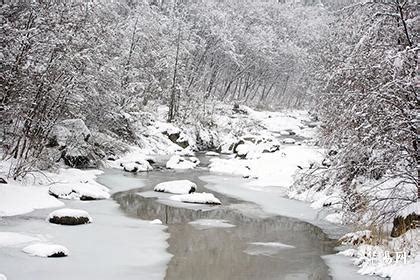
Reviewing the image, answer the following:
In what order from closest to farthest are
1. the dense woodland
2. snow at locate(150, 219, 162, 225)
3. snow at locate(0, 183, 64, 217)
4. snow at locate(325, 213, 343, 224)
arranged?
1. the dense woodland
2. snow at locate(0, 183, 64, 217)
3. snow at locate(150, 219, 162, 225)
4. snow at locate(325, 213, 343, 224)

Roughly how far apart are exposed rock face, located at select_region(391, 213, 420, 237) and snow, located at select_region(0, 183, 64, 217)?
8331 millimetres

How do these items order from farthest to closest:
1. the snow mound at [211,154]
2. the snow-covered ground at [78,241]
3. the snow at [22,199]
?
the snow mound at [211,154]
the snow at [22,199]
the snow-covered ground at [78,241]

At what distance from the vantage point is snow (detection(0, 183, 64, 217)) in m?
11.5

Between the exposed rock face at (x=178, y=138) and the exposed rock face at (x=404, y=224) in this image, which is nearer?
the exposed rock face at (x=404, y=224)

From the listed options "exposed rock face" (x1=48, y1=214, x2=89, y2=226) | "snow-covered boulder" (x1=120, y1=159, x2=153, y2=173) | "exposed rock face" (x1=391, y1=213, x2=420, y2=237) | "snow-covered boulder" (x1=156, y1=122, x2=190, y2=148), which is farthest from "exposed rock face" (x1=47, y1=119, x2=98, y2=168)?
"exposed rock face" (x1=391, y1=213, x2=420, y2=237)

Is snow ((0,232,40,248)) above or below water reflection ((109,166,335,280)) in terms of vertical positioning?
above

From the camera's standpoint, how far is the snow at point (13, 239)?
861 centimetres

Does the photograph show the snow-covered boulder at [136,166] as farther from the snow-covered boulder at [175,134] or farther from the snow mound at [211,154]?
the snow-covered boulder at [175,134]

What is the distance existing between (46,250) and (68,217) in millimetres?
2556

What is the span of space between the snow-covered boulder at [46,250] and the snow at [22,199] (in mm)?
3004

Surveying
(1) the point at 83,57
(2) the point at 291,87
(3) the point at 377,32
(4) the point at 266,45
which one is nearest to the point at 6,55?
(1) the point at 83,57

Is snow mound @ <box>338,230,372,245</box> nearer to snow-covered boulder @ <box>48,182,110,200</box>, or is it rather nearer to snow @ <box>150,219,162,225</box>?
snow @ <box>150,219,162,225</box>

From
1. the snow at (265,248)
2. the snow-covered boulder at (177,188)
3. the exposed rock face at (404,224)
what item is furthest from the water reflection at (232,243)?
the exposed rock face at (404,224)

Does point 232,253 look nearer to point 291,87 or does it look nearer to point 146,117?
point 146,117
